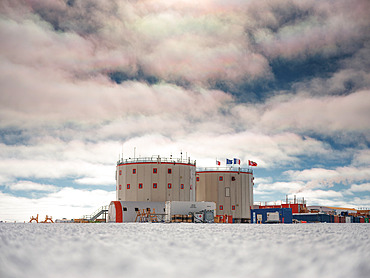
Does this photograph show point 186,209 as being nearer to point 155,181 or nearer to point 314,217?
point 155,181

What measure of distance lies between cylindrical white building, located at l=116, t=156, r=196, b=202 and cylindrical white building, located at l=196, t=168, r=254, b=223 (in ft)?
38.5

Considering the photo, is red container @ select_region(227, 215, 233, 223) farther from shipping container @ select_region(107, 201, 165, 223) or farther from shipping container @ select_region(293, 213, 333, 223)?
shipping container @ select_region(293, 213, 333, 223)

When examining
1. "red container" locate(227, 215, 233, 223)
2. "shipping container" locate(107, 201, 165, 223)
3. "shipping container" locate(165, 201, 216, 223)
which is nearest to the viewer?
"shipping container" locate(165, 201, 216, 223)

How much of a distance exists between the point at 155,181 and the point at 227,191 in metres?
21.5

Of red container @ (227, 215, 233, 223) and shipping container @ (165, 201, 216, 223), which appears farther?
red container @ (227, 215, 233, 223)

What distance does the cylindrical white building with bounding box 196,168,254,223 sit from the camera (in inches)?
4021

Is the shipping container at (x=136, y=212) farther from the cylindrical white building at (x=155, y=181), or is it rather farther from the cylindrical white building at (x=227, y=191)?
the cylindrical white building at (x=227, y=191)

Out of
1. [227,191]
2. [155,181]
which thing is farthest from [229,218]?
[155,181]

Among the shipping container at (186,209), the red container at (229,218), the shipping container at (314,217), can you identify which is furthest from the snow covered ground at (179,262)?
the shipping container at (314,217)

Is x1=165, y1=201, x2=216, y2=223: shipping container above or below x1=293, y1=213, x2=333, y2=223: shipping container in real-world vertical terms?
above

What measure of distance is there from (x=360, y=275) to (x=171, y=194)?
76.0 m

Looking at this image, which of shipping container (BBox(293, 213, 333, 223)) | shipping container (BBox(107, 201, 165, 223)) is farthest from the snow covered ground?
shipping container (BBox(293, 213, 333, 223))

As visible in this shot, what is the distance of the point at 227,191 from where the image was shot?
337 feet

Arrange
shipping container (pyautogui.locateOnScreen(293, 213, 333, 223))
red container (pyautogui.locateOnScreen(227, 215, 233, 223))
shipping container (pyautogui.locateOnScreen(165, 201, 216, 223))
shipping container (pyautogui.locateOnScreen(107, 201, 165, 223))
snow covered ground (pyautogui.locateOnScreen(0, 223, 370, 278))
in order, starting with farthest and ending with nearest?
shipping container (pyautogui.locateOnScreen(293, 213, 333, 223)) → red container (pyautogui.locateOnScreen(227, 215, 233, 223)) → shipping container (pyautogui.locateOnScreen(107, 201, 165, 223)) → shipping container (pyautogui.locateOnScreen(165, 201, 216, 223)) → snow covered ground (pyautogui.locateOnScreen(0, 223, 370, 278))
